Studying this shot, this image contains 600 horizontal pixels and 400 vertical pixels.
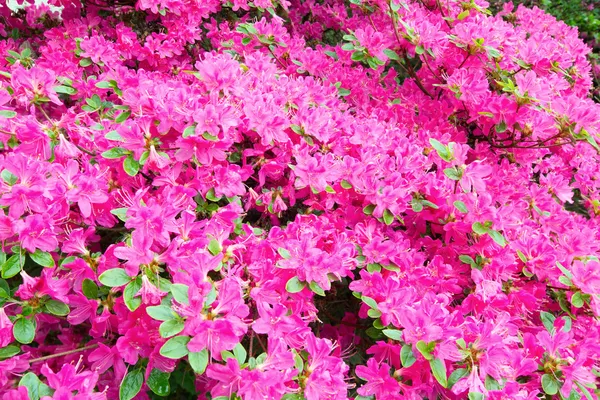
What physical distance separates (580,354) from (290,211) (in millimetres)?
992

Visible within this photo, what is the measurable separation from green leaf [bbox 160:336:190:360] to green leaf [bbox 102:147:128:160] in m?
0.62

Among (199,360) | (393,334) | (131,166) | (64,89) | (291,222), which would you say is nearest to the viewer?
(199,360)

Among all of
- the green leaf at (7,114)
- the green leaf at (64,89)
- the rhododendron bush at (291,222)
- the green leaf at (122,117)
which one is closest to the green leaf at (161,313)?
the rhododendron bush at (291,222)

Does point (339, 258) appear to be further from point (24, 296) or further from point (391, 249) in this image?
point (24, 296)

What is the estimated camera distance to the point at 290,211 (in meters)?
1.81

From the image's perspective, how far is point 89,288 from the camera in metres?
1.25

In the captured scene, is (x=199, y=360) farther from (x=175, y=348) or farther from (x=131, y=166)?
(x=131, y=166)

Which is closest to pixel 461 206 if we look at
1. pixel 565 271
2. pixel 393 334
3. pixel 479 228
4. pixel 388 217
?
pixel 479 228

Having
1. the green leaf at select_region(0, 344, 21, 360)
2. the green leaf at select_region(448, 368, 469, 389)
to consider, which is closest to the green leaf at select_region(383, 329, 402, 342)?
the green leaf at select_region(448, 368, 469, 389)

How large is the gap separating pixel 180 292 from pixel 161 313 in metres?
0.06

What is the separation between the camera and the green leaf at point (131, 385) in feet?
3.85

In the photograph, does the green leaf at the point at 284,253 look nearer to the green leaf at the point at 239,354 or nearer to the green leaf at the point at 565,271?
the green leaf at the point at 239,354

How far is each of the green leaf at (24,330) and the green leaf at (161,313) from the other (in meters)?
0.34

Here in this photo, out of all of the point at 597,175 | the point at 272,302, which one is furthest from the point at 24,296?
the point at 597,175
